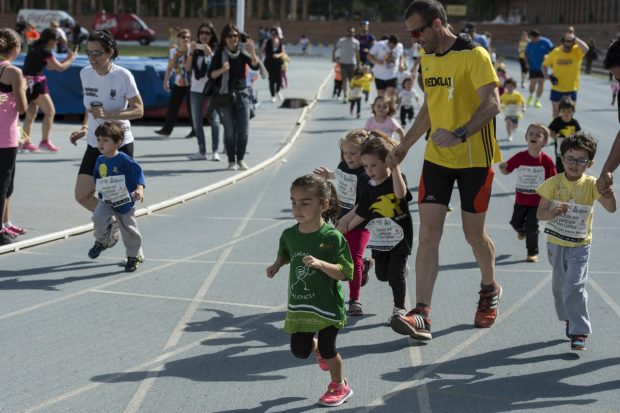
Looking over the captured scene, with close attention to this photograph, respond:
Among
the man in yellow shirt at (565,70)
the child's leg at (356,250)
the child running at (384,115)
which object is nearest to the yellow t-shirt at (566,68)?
the man in yellow shirt at (565,70)

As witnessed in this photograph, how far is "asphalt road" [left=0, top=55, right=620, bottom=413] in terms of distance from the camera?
18.0 feet

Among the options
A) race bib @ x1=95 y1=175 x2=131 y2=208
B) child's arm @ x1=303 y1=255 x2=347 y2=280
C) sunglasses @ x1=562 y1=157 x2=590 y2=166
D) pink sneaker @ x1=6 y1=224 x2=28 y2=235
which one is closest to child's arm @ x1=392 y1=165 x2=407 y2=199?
sunglasses @ x1=562 y1=157 x2=590 y2=166

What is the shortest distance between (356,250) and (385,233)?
0.40 meters

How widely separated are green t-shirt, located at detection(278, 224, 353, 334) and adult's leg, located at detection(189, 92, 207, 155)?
10.6 metres

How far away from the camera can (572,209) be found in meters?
6.45

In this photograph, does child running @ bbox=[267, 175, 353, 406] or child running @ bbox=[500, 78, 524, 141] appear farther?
child running @ bbox=[500, 78, 524, 141]

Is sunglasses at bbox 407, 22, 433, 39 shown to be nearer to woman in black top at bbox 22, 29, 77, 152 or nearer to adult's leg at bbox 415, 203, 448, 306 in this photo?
adult's leg at bbox 415, 203, 448, 306

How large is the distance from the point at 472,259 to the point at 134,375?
14.5 ft

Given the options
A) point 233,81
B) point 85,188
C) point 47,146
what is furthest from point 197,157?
point 85,188

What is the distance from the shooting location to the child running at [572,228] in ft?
20.9

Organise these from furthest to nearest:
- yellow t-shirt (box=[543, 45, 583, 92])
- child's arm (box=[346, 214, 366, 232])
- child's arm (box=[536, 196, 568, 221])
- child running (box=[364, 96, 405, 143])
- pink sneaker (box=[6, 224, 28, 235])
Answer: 1. yellow t-shirt (box=[543, 45, 583, 92])
2. child running (box=[364, 96, 405, 143])
3. pink sneaker (box=[6, 224, 28, 235])
4. child's arm (box=[346, 214, 366, 232])
5. child's arm (box=[536, 196, 568, 221])

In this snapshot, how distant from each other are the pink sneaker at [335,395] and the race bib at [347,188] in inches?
95.6

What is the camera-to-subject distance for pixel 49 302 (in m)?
7.50

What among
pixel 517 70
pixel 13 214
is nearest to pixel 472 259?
pixel 13 214
